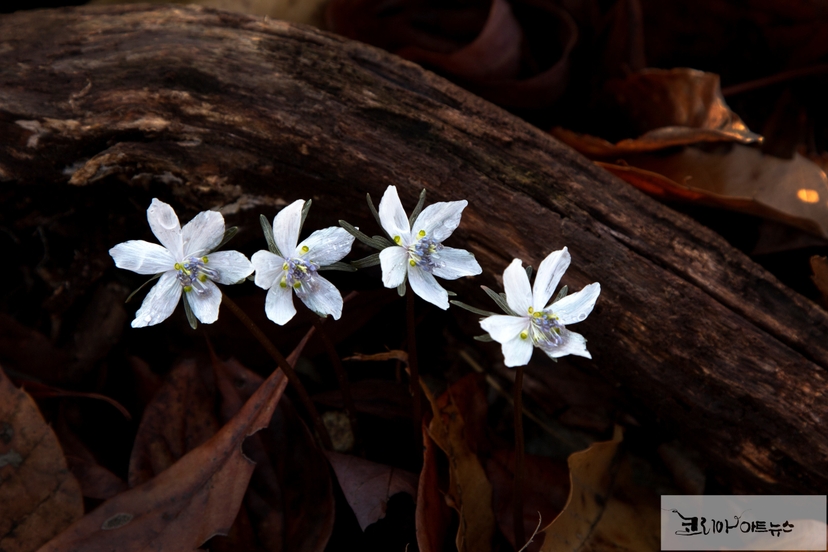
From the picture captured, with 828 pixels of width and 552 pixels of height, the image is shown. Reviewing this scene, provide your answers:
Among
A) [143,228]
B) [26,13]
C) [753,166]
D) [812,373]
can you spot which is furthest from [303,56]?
[812,373]

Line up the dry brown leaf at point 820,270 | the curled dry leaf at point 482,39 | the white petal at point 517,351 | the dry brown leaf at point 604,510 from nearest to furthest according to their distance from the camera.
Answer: the white petal at point 517,351, the dry brown leaf at point 604,510, the dry brown leaf at point 820,270, the curled dry leaf at point 482,39

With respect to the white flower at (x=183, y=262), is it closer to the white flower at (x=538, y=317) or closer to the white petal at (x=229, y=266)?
the white petal at (x=229, y=266)

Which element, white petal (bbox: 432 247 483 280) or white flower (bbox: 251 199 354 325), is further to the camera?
white petal (bbox: 432 247 483 280)

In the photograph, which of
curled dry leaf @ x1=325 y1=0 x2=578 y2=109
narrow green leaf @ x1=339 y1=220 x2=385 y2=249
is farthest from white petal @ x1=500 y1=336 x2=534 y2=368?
curled dry leaf @ x1=325 y1=0 x2=578 y2=109

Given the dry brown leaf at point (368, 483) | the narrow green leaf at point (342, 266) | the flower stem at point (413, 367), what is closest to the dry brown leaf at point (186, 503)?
the dry brown leaf at point (368, 483)

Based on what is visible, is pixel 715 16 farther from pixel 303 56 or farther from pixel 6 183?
pixel 6 183

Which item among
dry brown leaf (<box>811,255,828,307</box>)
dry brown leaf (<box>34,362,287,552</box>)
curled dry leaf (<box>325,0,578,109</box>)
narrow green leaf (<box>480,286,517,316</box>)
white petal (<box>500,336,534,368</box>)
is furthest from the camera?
curled dry leaf (<box>325,0,578,109</box>)

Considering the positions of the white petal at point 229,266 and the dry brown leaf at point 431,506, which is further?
the dry brown leaf at point 431,506

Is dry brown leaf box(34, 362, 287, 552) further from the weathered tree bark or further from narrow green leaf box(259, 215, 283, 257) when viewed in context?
the weathered tree bark
